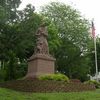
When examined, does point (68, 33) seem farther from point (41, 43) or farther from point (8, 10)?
point (41, 43)

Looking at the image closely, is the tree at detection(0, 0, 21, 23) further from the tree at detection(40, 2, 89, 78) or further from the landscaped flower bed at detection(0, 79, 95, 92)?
the tree at detection(40, 2, 89, 78)

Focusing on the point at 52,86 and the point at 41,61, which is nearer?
the point at 52,86

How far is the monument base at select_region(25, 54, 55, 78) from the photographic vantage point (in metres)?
24.2

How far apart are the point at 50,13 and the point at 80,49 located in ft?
23.6

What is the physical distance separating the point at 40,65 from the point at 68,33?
20943 mm

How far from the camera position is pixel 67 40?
45.4m

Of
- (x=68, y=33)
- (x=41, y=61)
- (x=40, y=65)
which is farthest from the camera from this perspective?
(x=68, y=33)

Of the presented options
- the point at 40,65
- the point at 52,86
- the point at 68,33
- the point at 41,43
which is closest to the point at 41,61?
the point at 40,65

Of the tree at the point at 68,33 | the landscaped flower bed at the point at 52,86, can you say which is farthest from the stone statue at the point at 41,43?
the tree at the point at 68,33

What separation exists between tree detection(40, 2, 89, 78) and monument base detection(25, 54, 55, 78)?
64.6 ft

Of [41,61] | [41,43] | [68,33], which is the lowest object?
[41,61]

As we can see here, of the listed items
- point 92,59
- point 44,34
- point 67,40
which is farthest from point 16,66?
point 92,59

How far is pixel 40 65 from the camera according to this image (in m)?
24.3

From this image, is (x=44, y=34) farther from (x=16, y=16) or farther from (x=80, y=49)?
(x=80, y=49)
